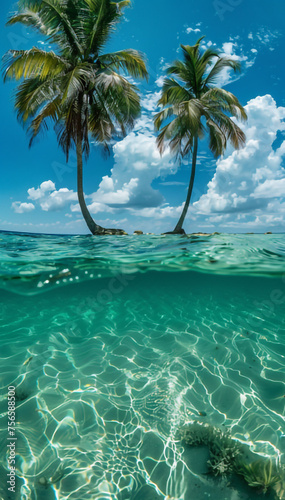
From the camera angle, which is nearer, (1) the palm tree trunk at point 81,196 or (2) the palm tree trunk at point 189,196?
(1) the palm tree trunk at point 81,196

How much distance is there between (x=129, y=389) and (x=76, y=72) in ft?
48.9

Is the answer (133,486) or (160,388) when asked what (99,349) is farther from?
(133,486)

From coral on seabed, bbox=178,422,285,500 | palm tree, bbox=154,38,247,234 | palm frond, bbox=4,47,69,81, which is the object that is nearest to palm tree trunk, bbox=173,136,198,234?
palm tree, bbox=154,38,247,234

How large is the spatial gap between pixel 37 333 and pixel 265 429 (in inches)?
180

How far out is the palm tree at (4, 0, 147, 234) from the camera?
14.3 m

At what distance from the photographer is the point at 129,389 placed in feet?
14.0

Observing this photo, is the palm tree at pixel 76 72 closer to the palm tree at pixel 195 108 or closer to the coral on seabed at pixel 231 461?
the palm tree at pixel 195 108

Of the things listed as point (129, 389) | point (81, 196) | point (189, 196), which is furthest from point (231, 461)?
point (189, 196)

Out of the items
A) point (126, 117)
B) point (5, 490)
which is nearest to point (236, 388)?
point (5, 490)

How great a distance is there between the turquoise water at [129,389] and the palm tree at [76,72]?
1025 cm

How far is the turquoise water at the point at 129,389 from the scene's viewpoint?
9.94 feet

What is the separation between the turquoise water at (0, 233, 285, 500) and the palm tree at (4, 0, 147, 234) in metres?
10.3

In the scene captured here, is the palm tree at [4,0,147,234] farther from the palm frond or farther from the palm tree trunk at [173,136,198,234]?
the palm tree trunk at [173,136,198,234]

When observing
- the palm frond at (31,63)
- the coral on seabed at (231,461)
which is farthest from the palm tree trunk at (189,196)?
the coral on seabed at (231,461)
